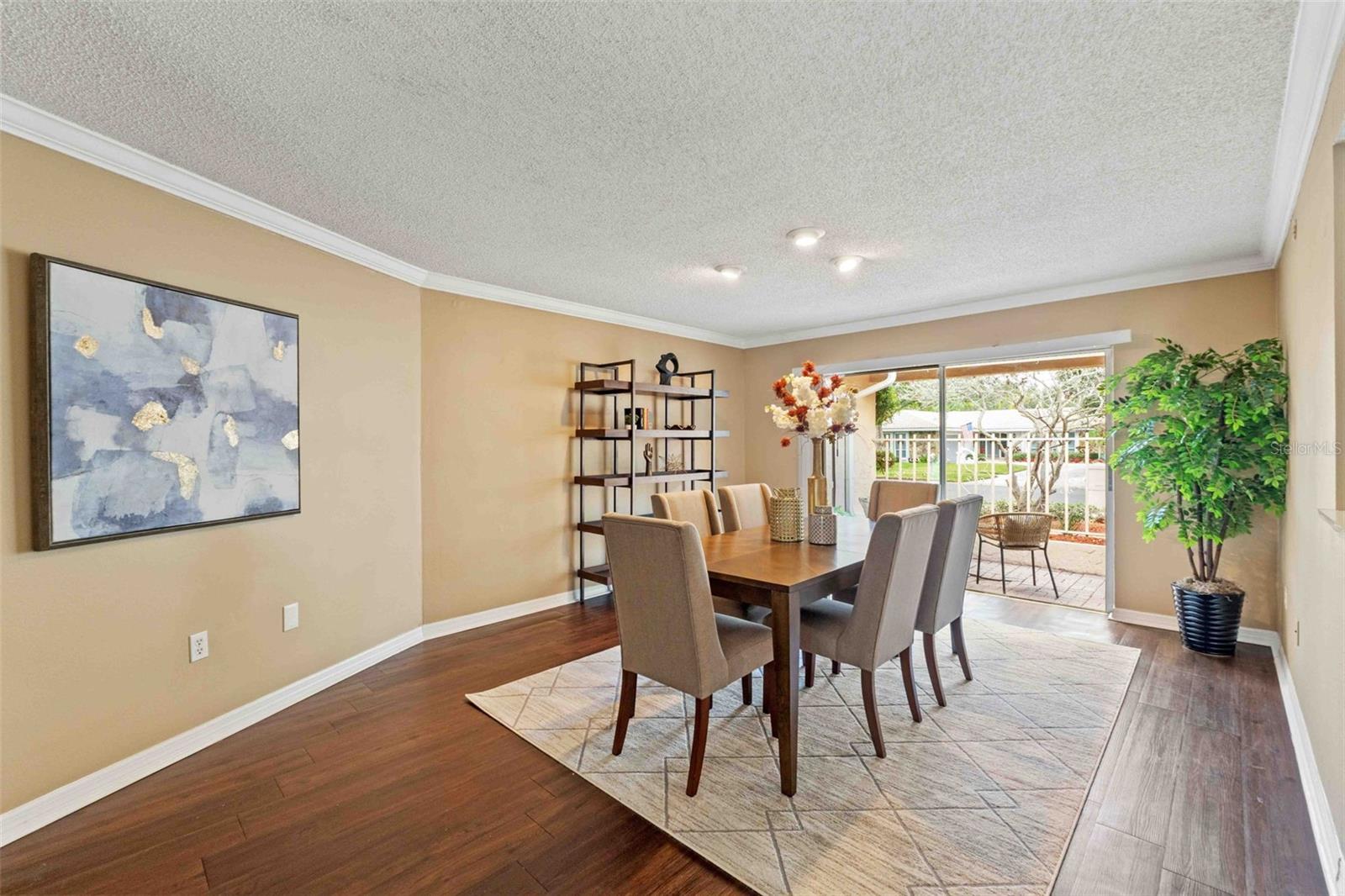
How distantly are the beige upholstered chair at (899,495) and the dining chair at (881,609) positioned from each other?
1.08 metres

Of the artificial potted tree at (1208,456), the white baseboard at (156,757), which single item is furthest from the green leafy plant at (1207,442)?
the white baseboard at (156,757)

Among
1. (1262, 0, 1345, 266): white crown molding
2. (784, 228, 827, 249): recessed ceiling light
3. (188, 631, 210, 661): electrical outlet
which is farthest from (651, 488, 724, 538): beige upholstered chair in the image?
→ (1262, 0, 1345, 266): white crown molding

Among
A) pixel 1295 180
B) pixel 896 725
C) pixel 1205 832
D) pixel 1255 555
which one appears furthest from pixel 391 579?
pixel 1255 555

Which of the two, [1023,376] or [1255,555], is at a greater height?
[1023,376]

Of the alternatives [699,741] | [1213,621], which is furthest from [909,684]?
[1213,621]

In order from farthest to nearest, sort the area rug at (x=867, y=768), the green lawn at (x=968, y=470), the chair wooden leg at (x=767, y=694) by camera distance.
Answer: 1. the green lawn at (x=968, y=470)
2. the chair wooden leg at (x=767, y=694)
3. the area rug at (x=867, y=768)

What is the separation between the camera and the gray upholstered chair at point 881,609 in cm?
224

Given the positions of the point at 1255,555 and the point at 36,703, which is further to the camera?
the point at 1255,555

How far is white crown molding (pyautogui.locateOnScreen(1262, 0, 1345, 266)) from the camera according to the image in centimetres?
150

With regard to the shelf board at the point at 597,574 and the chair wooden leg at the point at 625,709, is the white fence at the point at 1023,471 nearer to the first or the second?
the shelf board at the point at 597,574

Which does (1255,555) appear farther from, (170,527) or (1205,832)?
(170,527)

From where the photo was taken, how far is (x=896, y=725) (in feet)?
8.46

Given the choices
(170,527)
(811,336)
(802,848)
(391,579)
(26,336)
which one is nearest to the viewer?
(802,848)

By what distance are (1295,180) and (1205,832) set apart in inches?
99.9
